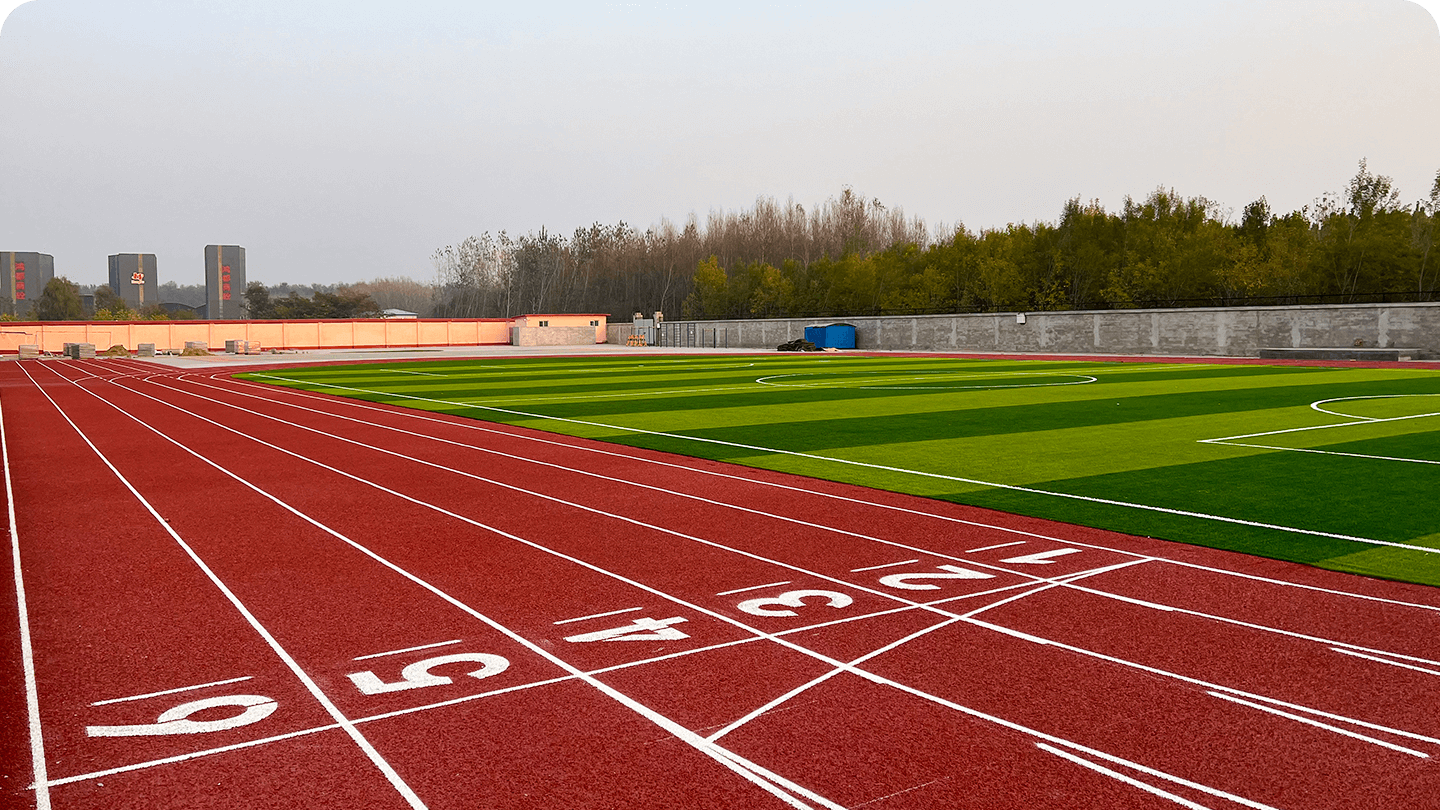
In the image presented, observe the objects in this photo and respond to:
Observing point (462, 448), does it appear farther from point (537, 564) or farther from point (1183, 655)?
point (1183, 655)

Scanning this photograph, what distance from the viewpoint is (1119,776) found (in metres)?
4.06

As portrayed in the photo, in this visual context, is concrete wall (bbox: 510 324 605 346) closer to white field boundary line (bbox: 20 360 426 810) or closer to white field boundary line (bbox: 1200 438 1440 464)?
white field boundary line (bbox: 1200 438 1440 464)

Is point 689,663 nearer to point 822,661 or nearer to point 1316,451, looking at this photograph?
point 822,661

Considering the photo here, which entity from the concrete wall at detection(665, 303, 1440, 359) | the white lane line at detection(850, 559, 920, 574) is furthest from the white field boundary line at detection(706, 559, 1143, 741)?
the concrete wall at detection(665, 303, 1440, 359)

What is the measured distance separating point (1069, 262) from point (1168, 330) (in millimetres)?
14935

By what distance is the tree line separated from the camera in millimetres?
48469

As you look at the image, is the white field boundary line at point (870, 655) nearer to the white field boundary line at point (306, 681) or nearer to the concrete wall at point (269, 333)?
the white field boundary line at point (306, 681)

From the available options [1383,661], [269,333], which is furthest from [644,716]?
[269,333]

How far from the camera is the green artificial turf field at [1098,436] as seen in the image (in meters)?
9.09

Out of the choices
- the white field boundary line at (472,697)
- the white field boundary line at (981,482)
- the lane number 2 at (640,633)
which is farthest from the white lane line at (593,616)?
the white field boundary line at (981,482)

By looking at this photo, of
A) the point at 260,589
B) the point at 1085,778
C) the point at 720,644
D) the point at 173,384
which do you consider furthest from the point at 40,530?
the point at 173,384

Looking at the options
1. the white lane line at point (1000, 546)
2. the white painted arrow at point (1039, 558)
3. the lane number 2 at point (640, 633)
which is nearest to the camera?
the lane number 2 at point (640, 633)

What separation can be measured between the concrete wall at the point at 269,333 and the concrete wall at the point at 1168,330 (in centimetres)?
3220

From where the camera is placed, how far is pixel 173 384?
3203 cm
